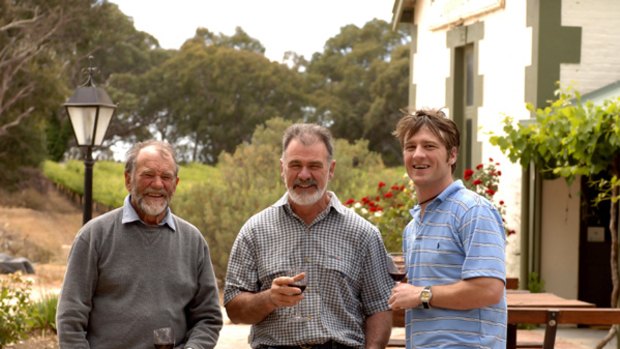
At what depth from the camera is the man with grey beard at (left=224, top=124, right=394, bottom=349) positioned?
4.48m

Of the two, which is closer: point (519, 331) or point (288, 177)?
point (288, 177)

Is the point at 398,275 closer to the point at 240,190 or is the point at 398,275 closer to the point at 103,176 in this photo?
the point at 240,190

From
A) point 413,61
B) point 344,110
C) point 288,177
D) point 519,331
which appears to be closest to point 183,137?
point 344,110

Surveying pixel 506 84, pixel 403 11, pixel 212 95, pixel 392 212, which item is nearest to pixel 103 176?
pixel 212 95

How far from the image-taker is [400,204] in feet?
43.4

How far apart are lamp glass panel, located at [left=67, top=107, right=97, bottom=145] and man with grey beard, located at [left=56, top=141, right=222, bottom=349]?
6222 mm

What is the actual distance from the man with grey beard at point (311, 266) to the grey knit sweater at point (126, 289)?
0.66 feet

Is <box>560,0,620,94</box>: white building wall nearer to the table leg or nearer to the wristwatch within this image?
the table leg

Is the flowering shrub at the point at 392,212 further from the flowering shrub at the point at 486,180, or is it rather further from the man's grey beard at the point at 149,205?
the man's grey beard at the point at 149,205

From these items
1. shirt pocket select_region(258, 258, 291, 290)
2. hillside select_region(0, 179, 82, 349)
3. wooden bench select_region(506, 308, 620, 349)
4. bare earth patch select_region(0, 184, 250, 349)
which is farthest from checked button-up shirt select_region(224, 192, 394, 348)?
hillside select_region(0, 179, 82, 349)

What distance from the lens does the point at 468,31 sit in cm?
1299

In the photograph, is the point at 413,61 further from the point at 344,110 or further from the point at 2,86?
the point at 344,110

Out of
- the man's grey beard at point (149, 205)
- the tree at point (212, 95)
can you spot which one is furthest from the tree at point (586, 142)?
the tree at point (212, 95)

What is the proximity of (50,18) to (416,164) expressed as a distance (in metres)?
34.7
